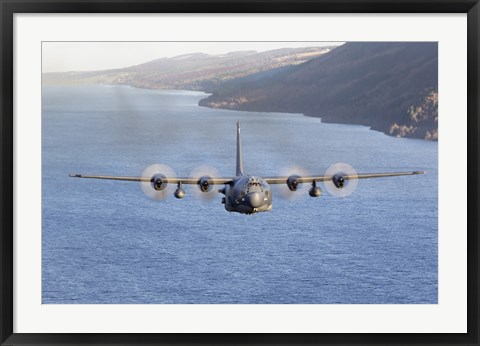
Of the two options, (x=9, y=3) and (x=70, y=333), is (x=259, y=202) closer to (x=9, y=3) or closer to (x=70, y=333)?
(x=70, y=333)

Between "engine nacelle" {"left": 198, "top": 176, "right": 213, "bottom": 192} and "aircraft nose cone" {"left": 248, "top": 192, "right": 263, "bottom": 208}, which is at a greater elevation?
"engine nacelle" {"left": 198, "top": 176, "right": 213, "bottom": 192}

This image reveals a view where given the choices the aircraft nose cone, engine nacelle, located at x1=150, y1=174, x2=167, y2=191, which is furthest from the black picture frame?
engine nacelle, located at x1=150, y1=174, x2=167, y2=191

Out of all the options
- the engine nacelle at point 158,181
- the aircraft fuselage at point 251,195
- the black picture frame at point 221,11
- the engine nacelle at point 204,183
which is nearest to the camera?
the black picture frame at point 221,11

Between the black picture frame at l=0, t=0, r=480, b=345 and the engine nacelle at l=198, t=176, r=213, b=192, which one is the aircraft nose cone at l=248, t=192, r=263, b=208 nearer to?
the engine nacelle at l=198, t=176, r=213, b=192

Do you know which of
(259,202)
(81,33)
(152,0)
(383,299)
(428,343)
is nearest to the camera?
(152,0)

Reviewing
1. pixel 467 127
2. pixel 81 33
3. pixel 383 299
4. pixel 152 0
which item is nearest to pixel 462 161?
Result: pixel 467 127

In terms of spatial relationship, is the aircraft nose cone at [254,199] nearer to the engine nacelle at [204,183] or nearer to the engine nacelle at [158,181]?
the engine nacelle at [204,183]

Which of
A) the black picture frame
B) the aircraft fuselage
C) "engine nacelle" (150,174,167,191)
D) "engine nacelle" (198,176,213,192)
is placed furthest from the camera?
"engine nacelle" (198,176,213,192)

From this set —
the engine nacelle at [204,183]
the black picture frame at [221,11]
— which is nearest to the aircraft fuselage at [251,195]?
the engine nacelle at [204,183]
